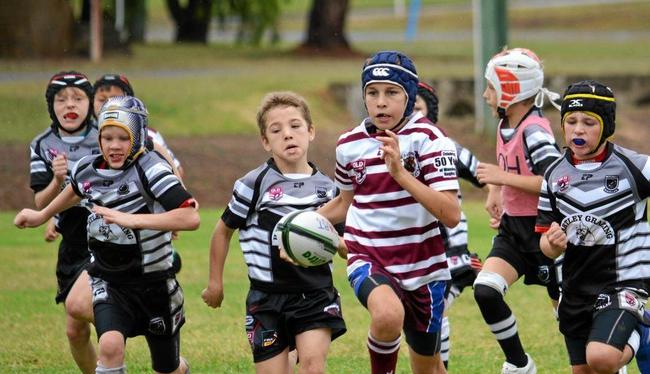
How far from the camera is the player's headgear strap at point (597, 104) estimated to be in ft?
22.4

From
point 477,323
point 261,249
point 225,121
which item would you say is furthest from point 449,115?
point 261,249

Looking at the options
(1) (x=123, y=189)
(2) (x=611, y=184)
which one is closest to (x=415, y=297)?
(2) (x=611, y=184)

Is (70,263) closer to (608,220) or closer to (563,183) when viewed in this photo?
(563,183)

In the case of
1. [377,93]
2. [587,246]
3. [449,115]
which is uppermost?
[377,93]

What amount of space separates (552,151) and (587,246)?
4.34 ft

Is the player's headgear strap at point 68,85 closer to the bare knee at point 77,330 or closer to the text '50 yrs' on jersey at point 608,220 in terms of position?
the bare knee at point 77,330

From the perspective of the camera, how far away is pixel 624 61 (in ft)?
111

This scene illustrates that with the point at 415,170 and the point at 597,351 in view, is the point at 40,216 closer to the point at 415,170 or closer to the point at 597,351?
the point at 415,170

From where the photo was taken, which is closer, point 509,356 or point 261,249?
point 261,249

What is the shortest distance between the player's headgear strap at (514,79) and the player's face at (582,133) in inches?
59.0

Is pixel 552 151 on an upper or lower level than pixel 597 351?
upper

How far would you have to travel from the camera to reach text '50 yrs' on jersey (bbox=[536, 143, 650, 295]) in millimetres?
6742

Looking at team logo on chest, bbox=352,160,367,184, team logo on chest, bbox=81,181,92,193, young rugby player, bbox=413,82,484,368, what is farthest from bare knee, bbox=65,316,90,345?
young rugby player, bbox=413,82,484,368

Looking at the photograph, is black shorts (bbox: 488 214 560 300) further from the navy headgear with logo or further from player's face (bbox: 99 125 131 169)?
player's face (bbox: 99 125 131 169)
